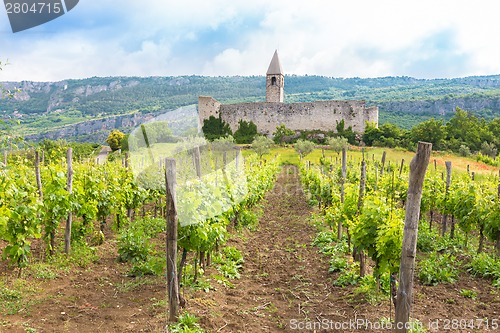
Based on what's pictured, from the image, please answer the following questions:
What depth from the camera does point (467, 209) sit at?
8430 millimetres

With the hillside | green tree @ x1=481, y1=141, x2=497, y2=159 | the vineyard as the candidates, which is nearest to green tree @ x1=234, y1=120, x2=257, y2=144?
the hillside

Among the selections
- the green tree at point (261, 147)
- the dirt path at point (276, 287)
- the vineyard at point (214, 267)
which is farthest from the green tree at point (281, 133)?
the vineyard at point (214, 267)

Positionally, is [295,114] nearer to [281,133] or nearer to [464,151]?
[281,133]

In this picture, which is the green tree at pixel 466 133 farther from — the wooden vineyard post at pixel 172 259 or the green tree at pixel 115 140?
the wooden vineyard post at pixel 172 259

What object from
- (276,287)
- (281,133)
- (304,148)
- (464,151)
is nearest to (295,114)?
(281,133)

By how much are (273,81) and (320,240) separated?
4200 cm

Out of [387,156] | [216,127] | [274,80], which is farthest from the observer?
[274,80]

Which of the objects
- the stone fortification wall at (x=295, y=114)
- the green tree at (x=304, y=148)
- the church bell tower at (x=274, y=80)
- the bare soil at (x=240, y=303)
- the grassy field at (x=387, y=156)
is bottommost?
the grassy field at (x=387, y=156)

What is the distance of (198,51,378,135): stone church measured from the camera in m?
45.4

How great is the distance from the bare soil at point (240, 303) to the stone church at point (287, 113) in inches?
1582

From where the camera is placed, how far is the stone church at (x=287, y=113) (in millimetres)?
45375

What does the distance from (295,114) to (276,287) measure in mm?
41859

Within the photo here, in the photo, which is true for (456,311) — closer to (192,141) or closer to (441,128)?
(192,141)

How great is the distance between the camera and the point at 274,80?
49094mm
